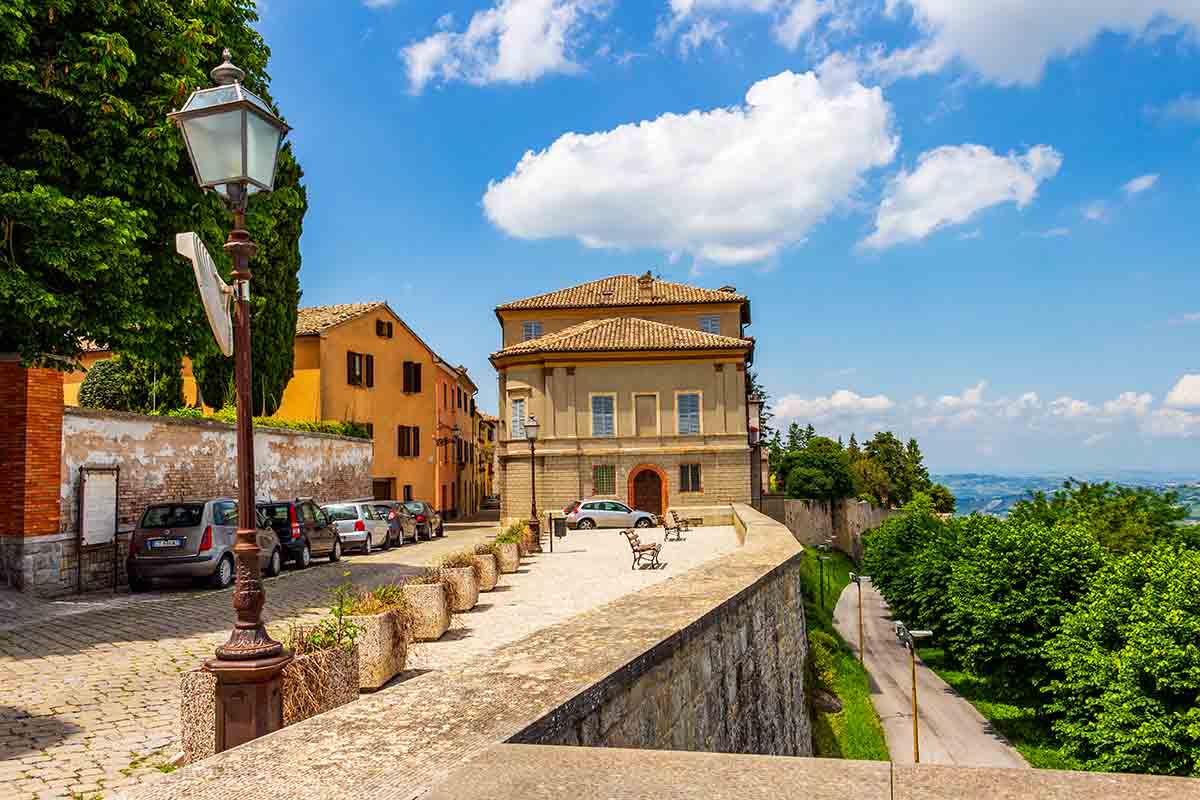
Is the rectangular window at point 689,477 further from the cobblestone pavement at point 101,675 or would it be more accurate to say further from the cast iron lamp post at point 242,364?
the cast iron lamp post at point 242,364

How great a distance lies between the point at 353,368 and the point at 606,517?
45.0 ft

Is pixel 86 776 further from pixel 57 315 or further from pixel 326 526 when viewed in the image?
pixel 326 526

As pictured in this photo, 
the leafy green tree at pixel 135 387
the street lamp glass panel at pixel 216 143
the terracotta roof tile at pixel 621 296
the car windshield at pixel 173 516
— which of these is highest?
the terracotta roof tile at pixel 621 296

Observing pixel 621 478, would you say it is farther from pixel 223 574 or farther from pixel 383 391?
pixel 223 574

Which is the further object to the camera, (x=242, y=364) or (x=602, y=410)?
(x=602, y=410)

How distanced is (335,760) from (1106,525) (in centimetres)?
3944

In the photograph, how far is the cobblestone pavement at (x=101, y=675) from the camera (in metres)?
5.55

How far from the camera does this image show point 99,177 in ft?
38.7

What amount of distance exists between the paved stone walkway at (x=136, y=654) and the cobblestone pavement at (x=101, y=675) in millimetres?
14

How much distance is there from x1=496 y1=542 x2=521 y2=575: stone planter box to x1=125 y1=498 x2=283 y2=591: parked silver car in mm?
4776

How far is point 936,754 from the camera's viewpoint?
1133 inches

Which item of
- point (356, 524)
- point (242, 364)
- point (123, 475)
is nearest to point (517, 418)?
point (356, 524)

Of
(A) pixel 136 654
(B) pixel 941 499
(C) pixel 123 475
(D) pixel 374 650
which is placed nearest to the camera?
(D) pixel 374 650

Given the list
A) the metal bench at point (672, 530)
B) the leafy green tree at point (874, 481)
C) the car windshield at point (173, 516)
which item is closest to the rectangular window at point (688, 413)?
the metal bench at point (672, 530)
